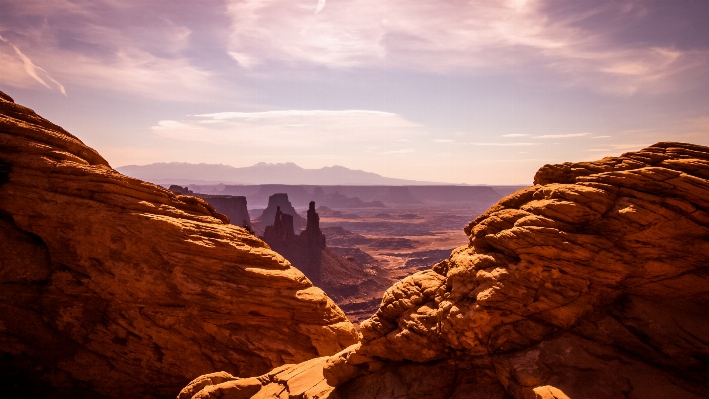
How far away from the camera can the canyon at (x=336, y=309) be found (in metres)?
10.2

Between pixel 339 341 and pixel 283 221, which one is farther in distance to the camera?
pixel 283 221

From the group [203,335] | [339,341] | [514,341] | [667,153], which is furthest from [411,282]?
[203,335]

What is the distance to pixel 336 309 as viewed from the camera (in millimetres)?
25156

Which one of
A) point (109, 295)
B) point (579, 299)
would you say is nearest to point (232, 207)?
point (109, 295)

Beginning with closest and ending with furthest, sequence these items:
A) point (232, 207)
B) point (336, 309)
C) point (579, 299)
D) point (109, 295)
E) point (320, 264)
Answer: point (579, 299) < point (109, 295) < point (336, 309) < point (320, 264) < point (232, 207)

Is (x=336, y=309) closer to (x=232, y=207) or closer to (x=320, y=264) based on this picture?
(x=320, y=264)

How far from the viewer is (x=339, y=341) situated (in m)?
23.1

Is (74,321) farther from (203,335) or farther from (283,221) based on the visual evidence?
(283,221)

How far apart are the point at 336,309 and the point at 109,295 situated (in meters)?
13.7

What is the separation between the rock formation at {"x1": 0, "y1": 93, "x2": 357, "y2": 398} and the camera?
66.7 ft

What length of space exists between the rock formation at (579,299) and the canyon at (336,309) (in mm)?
48

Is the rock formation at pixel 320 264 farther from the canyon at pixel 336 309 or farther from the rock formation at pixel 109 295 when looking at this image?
the canyon at pixel 336 309

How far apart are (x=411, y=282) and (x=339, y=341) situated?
36.4 ft

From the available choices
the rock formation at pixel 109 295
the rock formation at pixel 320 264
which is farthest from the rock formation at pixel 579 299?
the rock formation at pixel 320 264
